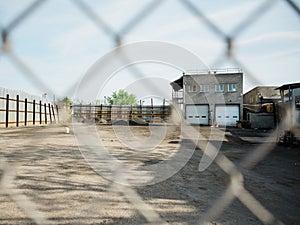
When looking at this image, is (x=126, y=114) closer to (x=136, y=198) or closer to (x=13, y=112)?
(x=13, y=112)

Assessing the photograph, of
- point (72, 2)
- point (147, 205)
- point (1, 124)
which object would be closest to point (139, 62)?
point (72, 2)

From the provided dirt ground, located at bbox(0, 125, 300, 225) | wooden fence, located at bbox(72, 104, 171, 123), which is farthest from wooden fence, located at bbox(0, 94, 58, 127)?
dirt ground, located at bbox(0, 125, 300, 225)

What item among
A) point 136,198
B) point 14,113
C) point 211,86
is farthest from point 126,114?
point 211,86

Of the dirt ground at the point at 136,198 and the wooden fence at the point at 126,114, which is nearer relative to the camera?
the dirt ground at the point at 136,198

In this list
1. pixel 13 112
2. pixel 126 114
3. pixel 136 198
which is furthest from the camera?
pixel 126 114

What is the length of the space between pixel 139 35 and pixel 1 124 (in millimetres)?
14160

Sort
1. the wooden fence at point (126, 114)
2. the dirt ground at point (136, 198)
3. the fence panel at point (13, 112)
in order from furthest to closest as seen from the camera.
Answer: the wooden fence at point (126, 114) < the fence panel at point (13, 112) < the dirt ground at point (136, 198)

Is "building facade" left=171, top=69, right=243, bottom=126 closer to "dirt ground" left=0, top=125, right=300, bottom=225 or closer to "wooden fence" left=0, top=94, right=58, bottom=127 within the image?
"dirt ground" left=0, top=125, right=300, bottom=225

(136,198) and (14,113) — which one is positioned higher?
(14,113)

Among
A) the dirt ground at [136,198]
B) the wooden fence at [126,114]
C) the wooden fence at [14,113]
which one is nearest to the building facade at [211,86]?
the dirt ground at [136,198]

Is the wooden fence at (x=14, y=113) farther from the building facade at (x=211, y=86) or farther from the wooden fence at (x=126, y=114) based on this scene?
the building facade at (x=211, y=86)

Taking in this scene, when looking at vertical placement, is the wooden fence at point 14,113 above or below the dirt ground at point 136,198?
above

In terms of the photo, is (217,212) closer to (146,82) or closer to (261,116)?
(146,82)

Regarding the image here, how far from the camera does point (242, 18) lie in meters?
0.64
